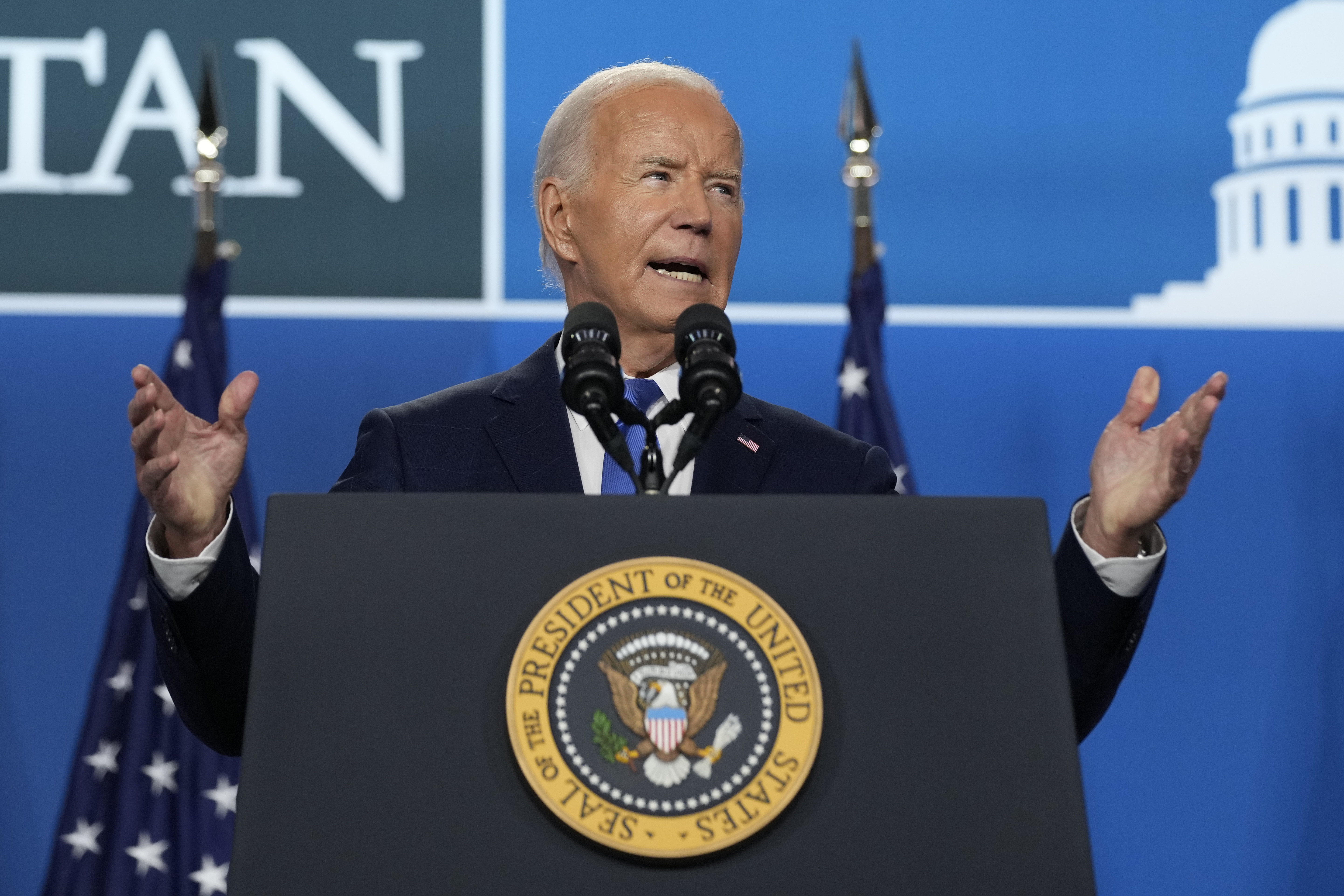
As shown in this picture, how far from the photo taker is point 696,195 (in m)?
1.91

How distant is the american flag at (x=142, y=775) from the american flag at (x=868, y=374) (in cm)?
154

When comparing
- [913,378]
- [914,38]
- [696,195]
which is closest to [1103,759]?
[913,378]

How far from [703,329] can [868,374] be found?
236cm

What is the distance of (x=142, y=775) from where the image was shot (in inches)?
133

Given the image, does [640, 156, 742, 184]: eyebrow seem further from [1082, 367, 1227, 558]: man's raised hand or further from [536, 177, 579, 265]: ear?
[1082, 367, 1227, 558]: man's raised hand

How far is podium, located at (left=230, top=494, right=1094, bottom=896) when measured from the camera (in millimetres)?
990

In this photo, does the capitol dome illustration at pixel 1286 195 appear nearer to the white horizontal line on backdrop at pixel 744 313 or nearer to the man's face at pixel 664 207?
the white horizontal line on backdrop at pixel 744 313

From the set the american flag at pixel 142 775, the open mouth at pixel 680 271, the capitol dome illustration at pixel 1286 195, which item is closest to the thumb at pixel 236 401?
the open mouth at pixel 680 271

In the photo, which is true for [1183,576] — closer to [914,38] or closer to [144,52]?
[914,38]

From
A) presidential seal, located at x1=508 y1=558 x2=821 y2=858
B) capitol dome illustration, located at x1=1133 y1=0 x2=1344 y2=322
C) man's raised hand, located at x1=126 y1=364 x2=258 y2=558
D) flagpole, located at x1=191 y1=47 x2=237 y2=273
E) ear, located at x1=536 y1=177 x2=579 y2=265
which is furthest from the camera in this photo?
capitol dome illustration, located at x1=1133 y1=0 x2=1344 y2=322

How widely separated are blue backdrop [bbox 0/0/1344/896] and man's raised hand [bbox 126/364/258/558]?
2.33 metres

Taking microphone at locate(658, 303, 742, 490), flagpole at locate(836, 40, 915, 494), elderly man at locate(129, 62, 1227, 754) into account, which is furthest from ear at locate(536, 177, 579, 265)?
flagpole at locate(836, 40, 915, 494)

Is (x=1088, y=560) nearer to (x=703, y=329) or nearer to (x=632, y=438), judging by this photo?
(x=703, y=329)

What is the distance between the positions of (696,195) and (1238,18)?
2.77 metres
